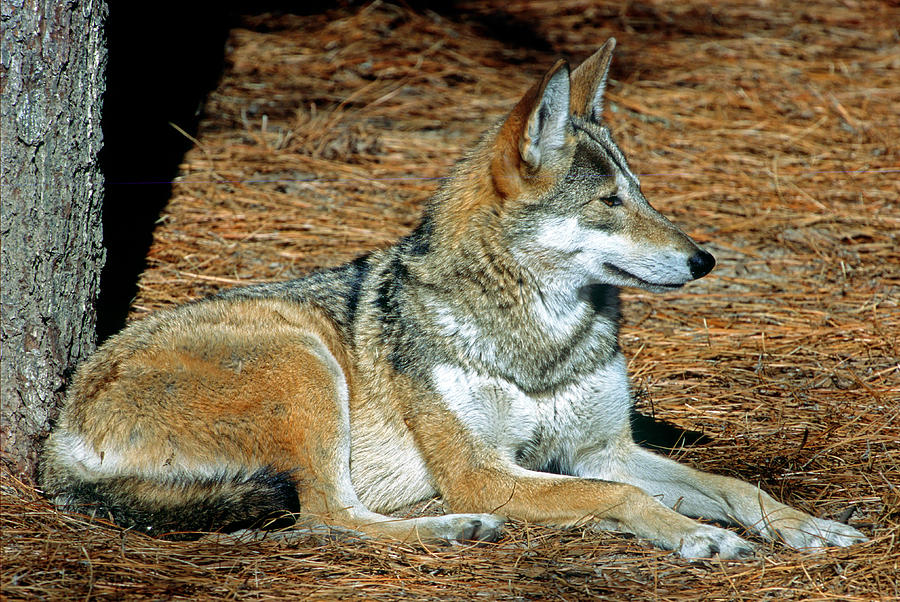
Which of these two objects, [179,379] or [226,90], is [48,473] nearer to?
[179,379]

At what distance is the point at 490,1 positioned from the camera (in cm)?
1134

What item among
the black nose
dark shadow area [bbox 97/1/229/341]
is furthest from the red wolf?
dark shadow area [bbox 97/1/229/341]

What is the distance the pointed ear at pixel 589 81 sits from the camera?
4363 mm

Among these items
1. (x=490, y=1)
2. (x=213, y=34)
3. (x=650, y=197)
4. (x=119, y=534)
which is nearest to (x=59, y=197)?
(x=119, y=534)

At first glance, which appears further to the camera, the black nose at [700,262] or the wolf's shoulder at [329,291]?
the wolf's shoulder at [329,291]

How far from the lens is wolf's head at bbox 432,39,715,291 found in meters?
3.98

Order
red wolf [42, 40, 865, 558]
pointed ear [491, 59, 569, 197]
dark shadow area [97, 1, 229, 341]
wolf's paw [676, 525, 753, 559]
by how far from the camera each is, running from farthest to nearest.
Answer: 1. dark shadow area [97, 1, 229, 341]
2. pointed ear [491, 59, 569, 197]
3. red wolf [42, 40, 865, 558]
4. wolf's paw [676, 525, 753, 559]

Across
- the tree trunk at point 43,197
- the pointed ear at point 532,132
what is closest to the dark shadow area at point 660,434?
the pointed ear at point 532,132

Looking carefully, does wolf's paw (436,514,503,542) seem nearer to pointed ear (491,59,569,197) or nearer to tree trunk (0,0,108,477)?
pointed ear (491,59,569,197)

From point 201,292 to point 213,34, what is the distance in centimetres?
517

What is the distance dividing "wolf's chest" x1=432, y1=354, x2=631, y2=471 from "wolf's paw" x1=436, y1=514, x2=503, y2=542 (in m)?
0.36

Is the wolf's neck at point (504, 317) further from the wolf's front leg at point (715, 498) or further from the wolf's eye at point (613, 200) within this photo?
the wolf's front leg at point (715, 498)

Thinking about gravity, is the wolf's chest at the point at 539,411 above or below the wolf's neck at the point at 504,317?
below

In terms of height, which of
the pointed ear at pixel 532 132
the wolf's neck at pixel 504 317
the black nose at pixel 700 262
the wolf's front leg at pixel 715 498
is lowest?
the wolf's front leg at pixel 715 498
